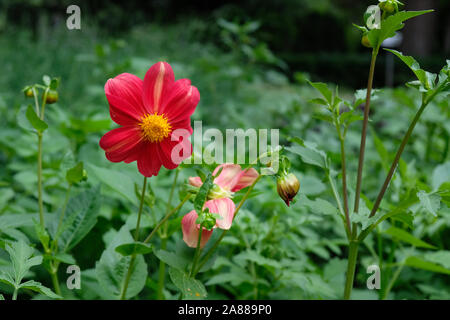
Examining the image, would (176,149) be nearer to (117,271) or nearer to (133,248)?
(133,248)

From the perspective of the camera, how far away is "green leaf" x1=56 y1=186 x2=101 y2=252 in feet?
2.22

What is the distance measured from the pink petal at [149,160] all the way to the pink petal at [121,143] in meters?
0.01

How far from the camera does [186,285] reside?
524 millimetres

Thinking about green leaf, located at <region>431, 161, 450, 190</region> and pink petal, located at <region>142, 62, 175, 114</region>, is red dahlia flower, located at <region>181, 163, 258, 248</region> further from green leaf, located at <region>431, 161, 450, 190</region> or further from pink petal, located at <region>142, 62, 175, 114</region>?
green leaf, located at <region>431, 161, 450, 190</region>

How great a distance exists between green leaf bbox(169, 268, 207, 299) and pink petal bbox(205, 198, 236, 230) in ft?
0.28

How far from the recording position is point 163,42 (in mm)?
4035

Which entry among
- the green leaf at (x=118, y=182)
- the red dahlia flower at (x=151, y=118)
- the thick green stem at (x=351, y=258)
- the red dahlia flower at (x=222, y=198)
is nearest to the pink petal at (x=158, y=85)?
the red dahlia flower at (x=151, y=118)

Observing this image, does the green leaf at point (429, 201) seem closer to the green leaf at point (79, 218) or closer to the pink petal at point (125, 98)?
the pink petal at point (125, 98)

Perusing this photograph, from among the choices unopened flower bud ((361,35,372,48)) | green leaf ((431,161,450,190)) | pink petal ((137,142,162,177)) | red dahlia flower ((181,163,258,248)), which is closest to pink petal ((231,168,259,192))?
red dahlia flower ((181,163,258,248))

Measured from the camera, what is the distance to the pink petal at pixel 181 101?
51 centimetres

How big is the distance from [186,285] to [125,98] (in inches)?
9.4

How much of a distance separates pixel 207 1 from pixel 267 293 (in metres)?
6.88

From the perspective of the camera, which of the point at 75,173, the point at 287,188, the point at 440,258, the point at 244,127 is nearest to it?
the point at 287,188

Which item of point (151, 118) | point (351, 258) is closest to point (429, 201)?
point (351, 258)
